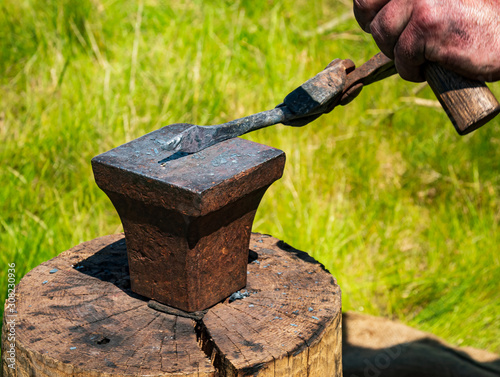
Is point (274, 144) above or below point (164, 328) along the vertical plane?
above

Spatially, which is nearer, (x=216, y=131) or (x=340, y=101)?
(x=216, y=131)

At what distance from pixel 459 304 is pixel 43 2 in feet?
10.4

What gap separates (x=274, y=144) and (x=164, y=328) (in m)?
1.91

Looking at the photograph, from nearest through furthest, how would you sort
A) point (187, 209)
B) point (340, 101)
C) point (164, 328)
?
1. point (187, 209)
2. point (164, 328)
3. point (340, 101)

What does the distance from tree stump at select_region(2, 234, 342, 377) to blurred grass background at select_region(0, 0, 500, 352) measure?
873 mm

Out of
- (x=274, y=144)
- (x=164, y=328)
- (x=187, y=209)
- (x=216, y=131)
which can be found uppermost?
(x=216, y=131)

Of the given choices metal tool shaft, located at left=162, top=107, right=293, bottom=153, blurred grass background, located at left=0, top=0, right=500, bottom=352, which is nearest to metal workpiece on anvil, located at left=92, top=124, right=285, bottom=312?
metal tool shaft, located at left=162, top=107, right=293, bottom=153

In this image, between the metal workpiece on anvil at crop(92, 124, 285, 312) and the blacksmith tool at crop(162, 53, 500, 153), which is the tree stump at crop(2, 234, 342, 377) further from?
the blacksmith tool at crop(162, 53, 500, 153)

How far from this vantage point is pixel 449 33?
1.52 metres

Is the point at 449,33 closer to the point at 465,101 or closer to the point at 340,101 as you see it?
the point at 465,101

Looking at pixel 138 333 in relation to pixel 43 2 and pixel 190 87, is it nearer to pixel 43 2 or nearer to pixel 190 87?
pixel 190 87

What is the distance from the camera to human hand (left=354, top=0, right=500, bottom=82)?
149 cm

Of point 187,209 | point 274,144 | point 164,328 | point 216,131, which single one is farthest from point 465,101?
point 274,144

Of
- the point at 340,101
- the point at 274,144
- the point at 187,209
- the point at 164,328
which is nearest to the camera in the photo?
the point at 187,209
